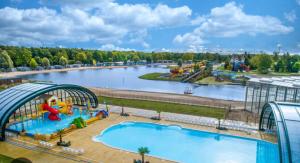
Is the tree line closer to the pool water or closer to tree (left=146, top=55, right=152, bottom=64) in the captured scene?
tree (left=146, top=55, right=152, bottom=64)

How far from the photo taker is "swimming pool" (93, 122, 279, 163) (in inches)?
692

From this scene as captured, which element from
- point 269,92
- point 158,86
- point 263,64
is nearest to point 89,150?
point 269,92

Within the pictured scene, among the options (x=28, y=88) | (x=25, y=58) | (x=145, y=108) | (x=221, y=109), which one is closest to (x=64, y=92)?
(x=28, y=88)

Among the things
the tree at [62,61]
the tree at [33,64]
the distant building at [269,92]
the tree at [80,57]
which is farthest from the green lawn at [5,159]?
the tree at [80,57]

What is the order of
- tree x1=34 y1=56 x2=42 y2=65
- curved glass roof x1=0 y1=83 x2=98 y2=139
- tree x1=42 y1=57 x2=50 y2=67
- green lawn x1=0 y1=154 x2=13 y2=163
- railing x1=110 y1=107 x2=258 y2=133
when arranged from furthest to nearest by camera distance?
tree x1=42 y1=57 x2=50 y2=67, tree x1=34 y1=56 x2=42 y2=65, railing x1=110 y1=107 x2=258 y2=133, curved glass roof x1=0 y1=83 x2=98 y2=139, green lawn x1=0 y1=154 x2=13 y2=163

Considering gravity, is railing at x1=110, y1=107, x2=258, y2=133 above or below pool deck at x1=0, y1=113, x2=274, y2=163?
above

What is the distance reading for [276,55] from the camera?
111m

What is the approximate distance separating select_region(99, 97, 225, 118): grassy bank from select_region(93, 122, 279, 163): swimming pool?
17.9 ft

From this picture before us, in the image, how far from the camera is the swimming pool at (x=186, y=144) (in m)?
17.6

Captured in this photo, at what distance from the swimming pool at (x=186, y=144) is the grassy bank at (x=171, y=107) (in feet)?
17.9

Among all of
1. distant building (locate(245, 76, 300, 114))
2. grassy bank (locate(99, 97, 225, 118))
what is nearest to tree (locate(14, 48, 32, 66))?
grassy bank (locate(99, 97, 225, 118))

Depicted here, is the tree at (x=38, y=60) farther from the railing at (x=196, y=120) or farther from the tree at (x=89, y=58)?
the railing at (x=196, y=120)

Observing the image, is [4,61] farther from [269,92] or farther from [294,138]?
[294,138]

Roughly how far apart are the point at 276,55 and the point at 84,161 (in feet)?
389
